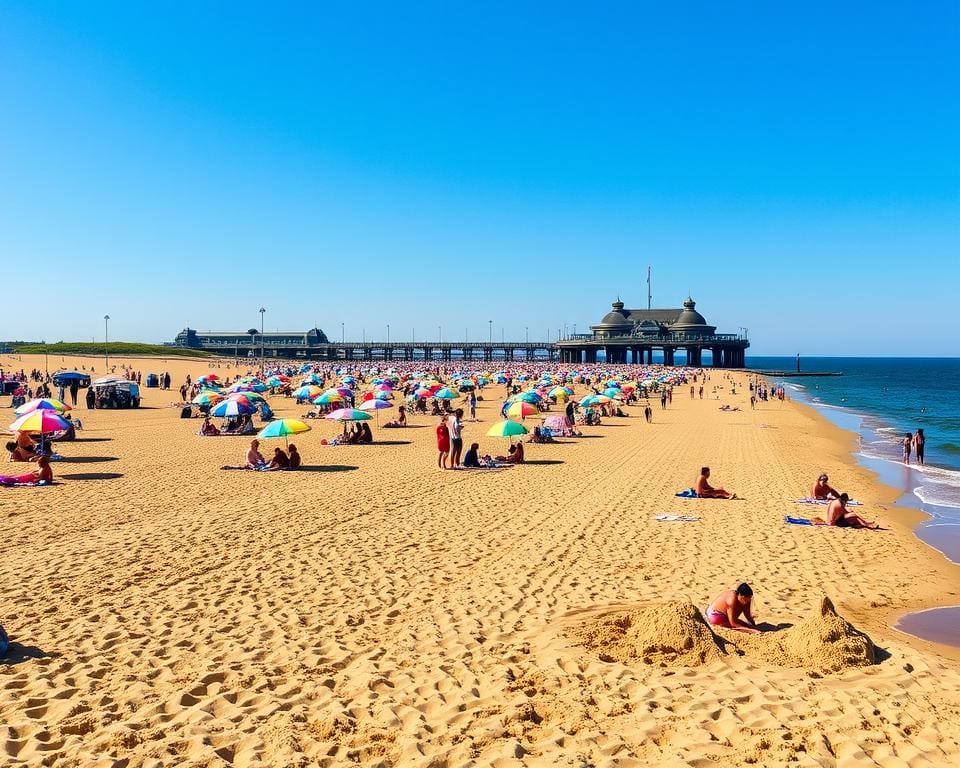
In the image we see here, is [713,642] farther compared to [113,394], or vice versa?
[113,394]

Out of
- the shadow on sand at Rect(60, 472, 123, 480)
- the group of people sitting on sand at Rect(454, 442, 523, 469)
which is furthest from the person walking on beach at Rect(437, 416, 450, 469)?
the shadow on sand at Rect(60, 472, 123, 480)

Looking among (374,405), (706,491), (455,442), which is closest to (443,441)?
(455,442)

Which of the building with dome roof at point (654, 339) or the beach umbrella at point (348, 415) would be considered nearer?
the beach umbrella at point (348, 415)

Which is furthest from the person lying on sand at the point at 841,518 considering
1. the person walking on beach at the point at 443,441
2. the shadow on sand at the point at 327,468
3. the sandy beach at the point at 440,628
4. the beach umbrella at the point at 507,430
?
the shadow on sand at the point at 327,468

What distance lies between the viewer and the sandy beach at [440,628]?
4.44 metres

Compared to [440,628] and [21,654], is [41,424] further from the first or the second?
[440,628]

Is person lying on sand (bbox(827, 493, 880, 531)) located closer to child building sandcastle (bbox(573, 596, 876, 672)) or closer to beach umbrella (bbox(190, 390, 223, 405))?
child building sandcastle (bbox(573, 596, 876, 672))

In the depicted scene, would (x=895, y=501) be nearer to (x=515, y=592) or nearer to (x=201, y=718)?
(x=515, y=592)

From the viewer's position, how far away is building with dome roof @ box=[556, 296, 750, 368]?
103 meters

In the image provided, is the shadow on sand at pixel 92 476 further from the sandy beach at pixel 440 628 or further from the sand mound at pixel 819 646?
the sand mound at pixel 819 646

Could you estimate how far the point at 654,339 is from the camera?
4026 inches

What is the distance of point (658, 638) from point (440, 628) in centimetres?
188

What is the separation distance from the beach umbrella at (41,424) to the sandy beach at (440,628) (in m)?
1.66

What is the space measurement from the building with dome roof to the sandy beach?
302ft
